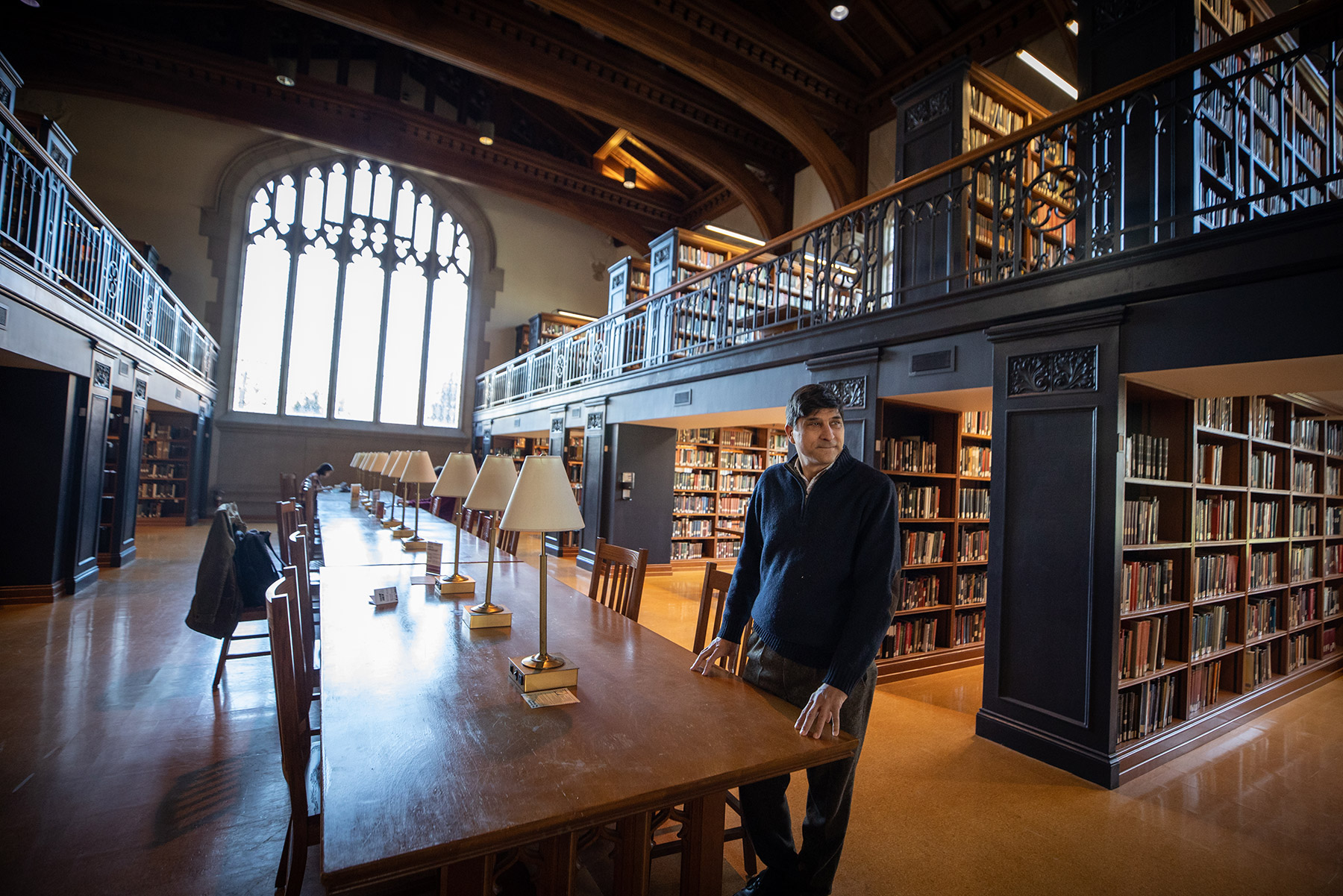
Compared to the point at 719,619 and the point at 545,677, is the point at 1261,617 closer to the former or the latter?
the point at 719,619

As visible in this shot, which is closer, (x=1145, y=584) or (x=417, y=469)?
(x=1145, y=584)

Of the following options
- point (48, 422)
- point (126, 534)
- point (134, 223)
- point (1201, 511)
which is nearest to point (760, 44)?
point (1201, 511)

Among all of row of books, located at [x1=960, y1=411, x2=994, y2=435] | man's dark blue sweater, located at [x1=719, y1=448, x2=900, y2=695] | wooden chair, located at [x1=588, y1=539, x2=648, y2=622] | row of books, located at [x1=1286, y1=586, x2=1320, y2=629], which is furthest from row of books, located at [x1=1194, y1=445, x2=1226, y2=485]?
wooden chair, located at [x1=588, y1=539, x2=648, y2=622]

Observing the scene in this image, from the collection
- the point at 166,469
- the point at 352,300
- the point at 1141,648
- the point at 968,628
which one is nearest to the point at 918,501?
the point at 968,628

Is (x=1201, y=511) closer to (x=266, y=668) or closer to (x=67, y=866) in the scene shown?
(x=67, y=866)

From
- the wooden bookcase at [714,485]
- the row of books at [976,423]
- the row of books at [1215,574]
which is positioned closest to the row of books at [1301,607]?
the row of books at [1215,574]

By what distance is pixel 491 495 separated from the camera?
2.07m

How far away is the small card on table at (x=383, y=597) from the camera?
2346 millimetres

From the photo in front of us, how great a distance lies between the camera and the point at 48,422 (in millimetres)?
5055

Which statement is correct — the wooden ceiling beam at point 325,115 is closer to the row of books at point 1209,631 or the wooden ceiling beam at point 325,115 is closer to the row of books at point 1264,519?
the row of books at point 1264,519

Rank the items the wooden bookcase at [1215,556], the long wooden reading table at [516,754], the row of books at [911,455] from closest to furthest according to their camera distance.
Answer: the long wooden reading table at [516,754] < the wooden bookcase at [1215,556] < the row of books at [911,455]

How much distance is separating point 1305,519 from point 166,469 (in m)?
14.6

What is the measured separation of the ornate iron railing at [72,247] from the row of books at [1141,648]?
6.70m

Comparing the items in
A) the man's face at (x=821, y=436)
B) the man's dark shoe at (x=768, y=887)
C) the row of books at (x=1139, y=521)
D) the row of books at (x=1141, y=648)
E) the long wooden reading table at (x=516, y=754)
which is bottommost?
the man's dark shoe at (x=768, y=887)
